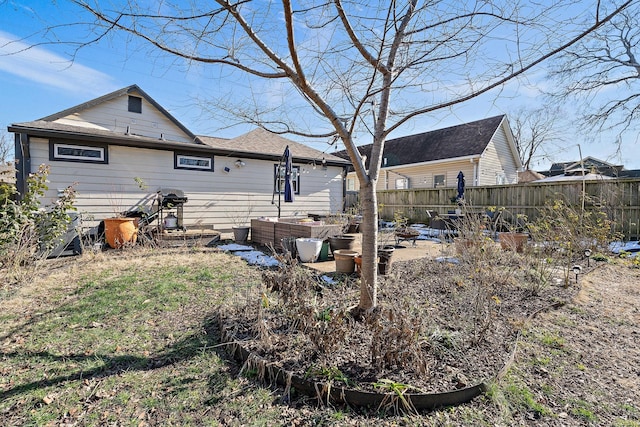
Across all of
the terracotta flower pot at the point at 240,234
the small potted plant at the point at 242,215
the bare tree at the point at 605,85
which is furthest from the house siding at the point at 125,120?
the bare tree at the point at 605,85

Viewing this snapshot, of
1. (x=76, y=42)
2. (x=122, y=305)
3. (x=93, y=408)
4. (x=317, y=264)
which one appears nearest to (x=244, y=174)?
(x=317, y=264)

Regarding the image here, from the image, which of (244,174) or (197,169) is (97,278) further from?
(244,174)

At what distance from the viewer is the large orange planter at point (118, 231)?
23.5 ft

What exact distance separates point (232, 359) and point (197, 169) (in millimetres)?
7796

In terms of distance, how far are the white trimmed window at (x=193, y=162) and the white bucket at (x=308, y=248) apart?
5.01m

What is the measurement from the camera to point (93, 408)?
78.4 inches

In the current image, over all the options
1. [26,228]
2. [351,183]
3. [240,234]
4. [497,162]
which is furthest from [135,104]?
[351,183]

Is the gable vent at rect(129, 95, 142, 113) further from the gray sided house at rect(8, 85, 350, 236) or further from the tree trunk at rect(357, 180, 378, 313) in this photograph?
the tree trunk at rect(357, 180, 378, 313)

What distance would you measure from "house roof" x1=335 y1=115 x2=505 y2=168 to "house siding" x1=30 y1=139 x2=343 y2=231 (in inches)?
160

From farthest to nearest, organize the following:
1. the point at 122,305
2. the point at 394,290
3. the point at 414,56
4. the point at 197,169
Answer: the point at 197,169 < the point at 394,290 < the point at 122,305 < the point at 414,56

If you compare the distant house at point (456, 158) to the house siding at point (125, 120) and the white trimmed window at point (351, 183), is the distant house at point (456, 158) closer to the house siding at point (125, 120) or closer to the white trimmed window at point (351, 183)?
the white trimmed window at point (351, 183)

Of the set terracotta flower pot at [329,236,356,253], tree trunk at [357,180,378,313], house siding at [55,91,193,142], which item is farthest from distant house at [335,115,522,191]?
tree trunk at [357,180,378,313]

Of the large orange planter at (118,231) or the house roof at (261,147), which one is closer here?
the large orange planter at (118,231)

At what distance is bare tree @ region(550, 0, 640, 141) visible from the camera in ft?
37.6
